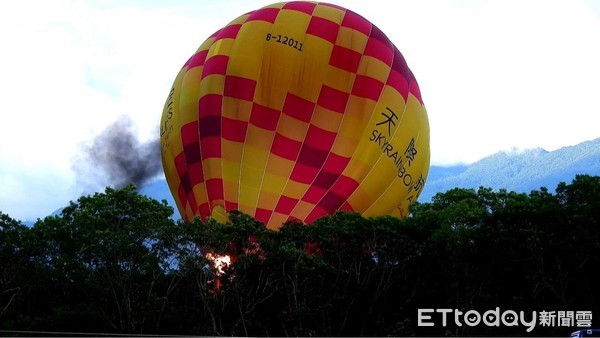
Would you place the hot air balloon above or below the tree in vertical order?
above

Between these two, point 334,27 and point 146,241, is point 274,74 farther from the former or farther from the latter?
point 146,241

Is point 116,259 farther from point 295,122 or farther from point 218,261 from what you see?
point 295,122

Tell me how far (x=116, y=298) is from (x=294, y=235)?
7.36m

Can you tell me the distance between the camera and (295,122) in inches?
1475

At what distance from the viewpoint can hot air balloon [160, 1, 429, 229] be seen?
123 ft

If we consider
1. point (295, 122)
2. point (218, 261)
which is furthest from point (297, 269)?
point (295, 122)

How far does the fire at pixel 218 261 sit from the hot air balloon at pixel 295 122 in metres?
1.58

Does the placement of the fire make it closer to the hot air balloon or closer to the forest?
the forest

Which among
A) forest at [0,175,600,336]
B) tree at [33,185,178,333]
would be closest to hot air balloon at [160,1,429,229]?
forest at [0,175,600,336]

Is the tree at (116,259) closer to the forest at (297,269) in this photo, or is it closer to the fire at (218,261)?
the forest at (297,269)

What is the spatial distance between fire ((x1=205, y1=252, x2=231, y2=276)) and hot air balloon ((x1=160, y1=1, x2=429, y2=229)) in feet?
5.20

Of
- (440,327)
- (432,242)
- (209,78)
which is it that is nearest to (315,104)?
(209,78)

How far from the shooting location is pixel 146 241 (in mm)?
38844

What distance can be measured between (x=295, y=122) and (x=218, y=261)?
6.39 metres
